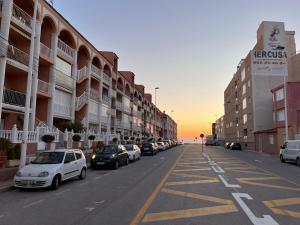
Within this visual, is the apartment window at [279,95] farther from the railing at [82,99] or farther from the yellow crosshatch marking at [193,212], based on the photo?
the yellow crosshatch marking at [193,212]

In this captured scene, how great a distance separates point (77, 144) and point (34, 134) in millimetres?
7968

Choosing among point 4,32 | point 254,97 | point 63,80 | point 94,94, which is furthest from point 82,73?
point 254,97

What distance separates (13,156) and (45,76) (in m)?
12.7

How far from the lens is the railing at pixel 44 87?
2580 centimetres

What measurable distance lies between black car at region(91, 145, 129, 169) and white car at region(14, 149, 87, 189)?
481cm

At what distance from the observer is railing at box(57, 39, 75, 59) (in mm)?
29112

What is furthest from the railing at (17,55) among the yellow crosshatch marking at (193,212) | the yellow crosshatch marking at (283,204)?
the yellow crosshatch marking at (283,204)

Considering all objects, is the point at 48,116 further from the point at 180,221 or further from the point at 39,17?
the point at 180,221

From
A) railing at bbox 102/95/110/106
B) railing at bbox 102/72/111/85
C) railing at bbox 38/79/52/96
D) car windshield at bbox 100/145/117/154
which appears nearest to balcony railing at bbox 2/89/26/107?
railing at bbox 38/79/52/96

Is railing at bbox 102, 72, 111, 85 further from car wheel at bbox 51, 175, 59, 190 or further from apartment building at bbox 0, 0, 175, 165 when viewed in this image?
car wheel at bbox 51, 175, 59, 190

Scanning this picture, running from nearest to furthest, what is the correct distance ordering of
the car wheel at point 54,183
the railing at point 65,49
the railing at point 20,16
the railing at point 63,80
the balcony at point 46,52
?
the car wheel at point 54,183 → the railing at point 20,16 → the balcony at point 46,52 → the railing at point 63,80 → the railing at point 65,49

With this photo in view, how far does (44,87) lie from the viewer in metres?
26.6

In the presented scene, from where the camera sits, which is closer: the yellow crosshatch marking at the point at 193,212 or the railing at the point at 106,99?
the yellow crosshatch marking at the point at 193,212

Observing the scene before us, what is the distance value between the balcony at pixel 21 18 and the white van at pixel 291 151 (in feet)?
74.7
